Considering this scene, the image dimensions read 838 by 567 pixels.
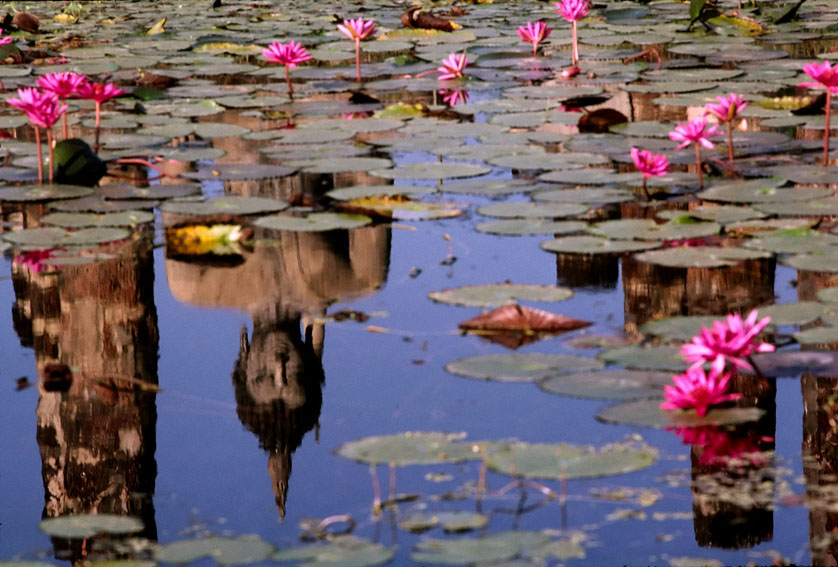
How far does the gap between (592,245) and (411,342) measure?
0.81m

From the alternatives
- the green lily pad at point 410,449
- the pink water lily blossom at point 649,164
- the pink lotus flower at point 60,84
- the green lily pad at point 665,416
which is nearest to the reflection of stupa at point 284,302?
the green lily pad at point 410,449

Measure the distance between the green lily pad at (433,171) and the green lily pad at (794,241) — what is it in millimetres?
1285

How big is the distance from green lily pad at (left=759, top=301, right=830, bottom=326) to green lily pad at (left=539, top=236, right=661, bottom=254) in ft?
1.92

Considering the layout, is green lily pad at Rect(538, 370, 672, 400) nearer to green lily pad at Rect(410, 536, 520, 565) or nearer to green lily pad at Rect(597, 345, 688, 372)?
green lily pad at Rect(597, 345, 688, 372)

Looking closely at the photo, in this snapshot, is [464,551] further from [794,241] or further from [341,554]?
[794,241]

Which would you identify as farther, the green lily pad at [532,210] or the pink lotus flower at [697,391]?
the green lily pad at [532,210]

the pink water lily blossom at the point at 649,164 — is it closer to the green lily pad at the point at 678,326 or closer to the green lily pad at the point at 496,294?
the green lily pad at the point at 496,294

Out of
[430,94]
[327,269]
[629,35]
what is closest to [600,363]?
[327,269]

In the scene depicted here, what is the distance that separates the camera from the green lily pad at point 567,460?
2.14m

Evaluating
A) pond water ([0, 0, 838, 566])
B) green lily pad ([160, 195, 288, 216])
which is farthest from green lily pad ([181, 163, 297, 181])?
green lily pad ([160, 195, 288, 216])

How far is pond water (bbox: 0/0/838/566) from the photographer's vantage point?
2.03 meters

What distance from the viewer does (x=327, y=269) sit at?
3477 mm

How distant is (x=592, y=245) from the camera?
11.5ft

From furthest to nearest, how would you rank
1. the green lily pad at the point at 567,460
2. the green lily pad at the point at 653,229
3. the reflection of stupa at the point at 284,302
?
the green lily pad at the point at 653,229 < the reflection of stupa at the point at 284,302 < the green lily pad at the point at 567,460
